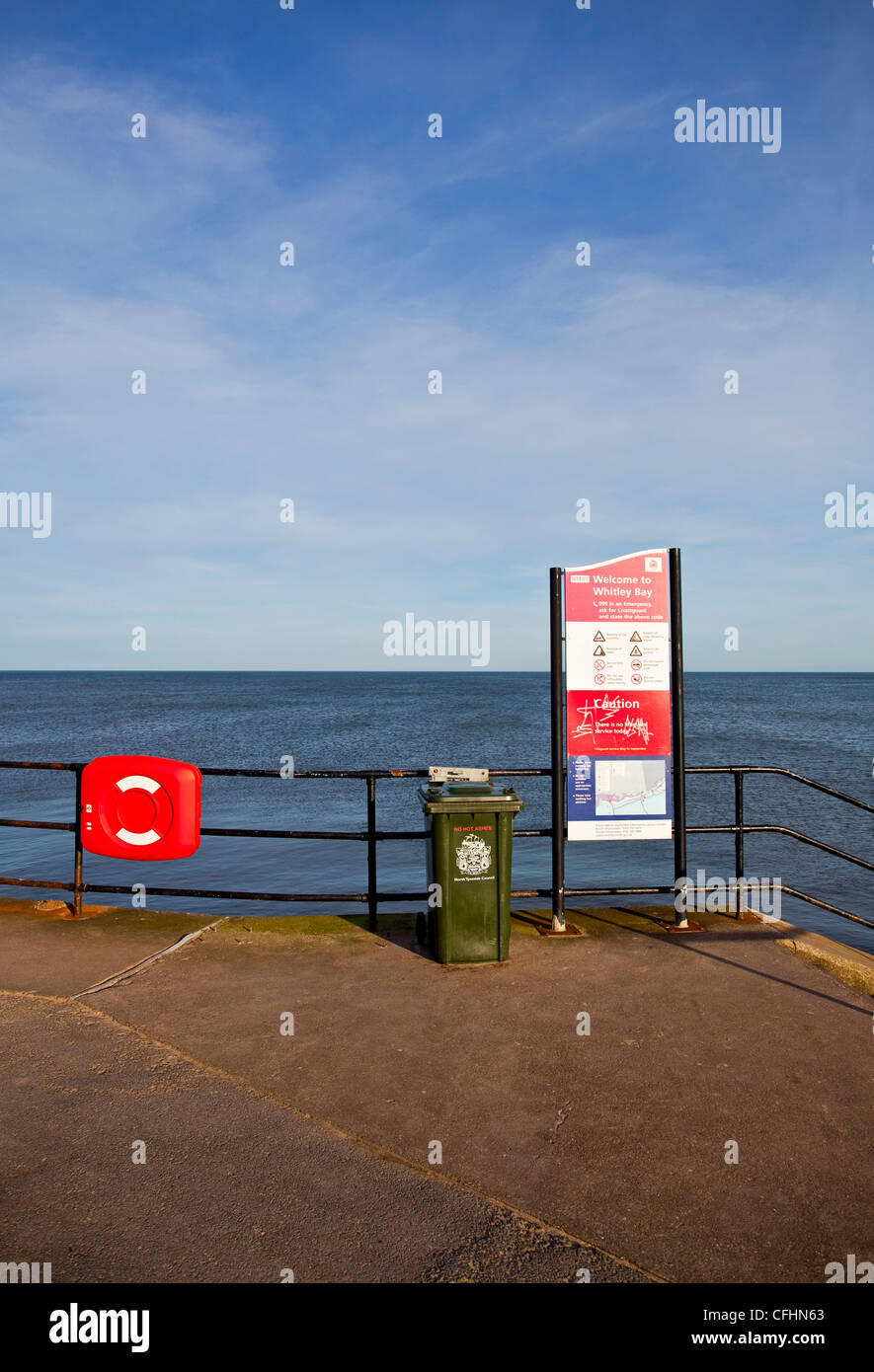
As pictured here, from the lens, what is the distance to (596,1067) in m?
4.07

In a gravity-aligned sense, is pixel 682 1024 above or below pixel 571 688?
below

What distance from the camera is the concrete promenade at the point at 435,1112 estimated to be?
2.82m

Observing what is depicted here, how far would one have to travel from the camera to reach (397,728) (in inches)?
2242

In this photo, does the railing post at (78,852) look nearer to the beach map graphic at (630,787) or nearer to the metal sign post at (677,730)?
the beach map graphic at (630,787)

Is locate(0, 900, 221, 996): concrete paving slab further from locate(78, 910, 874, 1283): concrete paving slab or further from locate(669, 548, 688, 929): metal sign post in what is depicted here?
locate(669, 548, 688, 929): metal sign post

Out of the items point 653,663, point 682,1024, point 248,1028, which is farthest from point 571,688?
point 248,1028

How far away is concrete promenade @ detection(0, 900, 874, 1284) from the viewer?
9.26 ft

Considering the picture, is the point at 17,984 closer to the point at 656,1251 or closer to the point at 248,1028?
the point at 248,1028

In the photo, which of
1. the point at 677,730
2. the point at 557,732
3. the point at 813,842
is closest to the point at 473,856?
the point at 557,732

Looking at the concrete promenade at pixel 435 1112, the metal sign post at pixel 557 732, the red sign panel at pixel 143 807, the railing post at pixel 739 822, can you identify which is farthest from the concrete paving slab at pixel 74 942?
the railing post at pixel 739 822

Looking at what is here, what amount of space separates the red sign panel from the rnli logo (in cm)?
178

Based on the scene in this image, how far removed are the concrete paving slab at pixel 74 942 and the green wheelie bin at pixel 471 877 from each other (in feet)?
6.53
